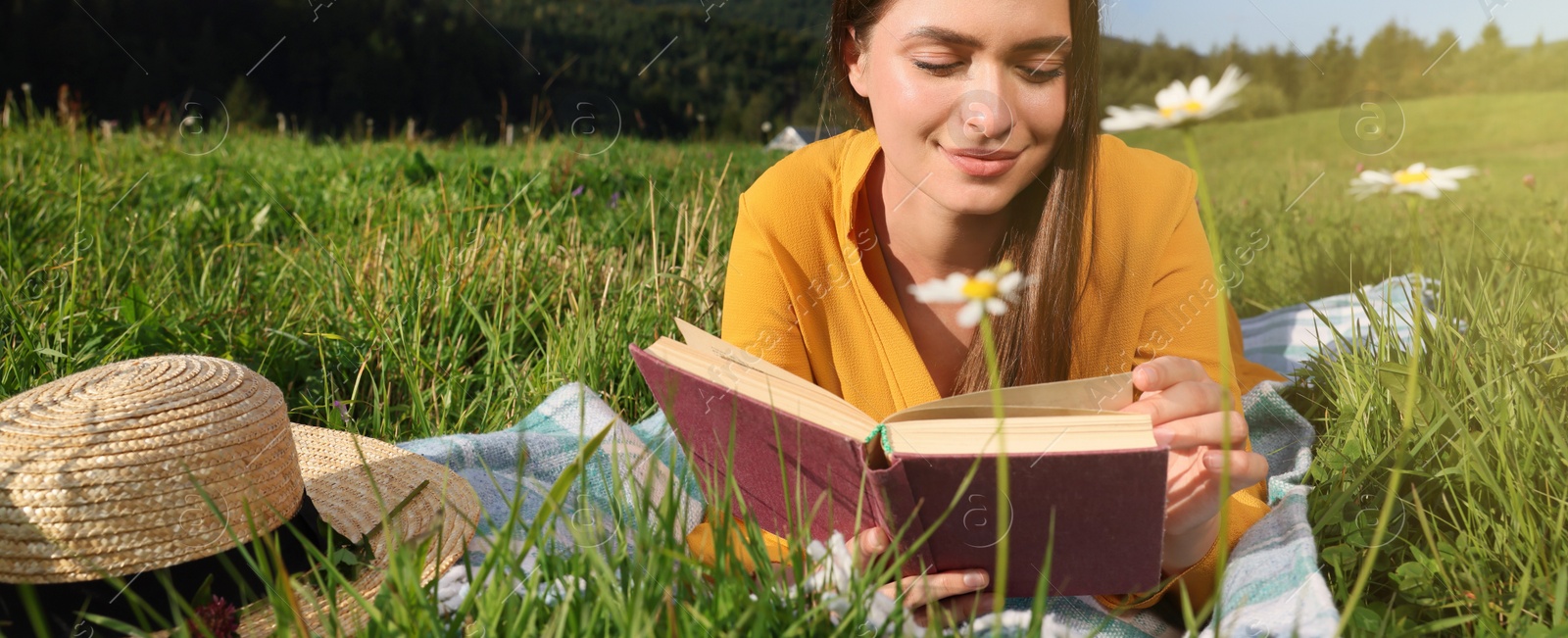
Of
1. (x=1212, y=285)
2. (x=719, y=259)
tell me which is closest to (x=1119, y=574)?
(x=1212, y=285)

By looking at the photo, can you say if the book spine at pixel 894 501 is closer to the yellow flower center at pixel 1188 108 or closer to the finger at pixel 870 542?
the finger at pixel 870 542

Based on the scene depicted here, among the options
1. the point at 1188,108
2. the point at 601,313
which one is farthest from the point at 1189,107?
the point at 601,313

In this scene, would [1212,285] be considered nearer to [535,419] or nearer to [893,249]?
[893,249]

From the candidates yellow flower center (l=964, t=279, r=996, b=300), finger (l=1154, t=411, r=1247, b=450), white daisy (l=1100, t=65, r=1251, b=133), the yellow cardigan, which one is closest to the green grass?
the yellow cardigan

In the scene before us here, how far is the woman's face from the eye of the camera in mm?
1605

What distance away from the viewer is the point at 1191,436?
4.44 feet

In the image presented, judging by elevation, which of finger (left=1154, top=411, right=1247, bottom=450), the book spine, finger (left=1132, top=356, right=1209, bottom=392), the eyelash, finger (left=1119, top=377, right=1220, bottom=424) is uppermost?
the eyelash

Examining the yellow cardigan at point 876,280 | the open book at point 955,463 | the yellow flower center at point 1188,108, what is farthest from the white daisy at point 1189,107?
the yellow cardigan at point 876,280

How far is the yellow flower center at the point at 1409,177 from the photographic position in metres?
0.79

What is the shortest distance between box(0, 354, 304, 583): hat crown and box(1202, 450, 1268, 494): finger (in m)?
1.17

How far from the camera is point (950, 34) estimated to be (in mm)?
1617

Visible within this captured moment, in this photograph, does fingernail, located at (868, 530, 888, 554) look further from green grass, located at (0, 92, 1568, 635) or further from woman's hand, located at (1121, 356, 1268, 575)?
woman's hand, located at (1121, 356, 1268, 575)

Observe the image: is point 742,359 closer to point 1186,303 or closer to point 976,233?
point 976,233

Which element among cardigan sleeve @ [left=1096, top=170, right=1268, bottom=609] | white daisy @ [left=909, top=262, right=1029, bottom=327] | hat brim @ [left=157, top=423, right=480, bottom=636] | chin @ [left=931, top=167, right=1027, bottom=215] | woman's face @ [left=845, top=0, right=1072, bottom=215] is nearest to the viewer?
white daisy @ [left=909, top=262, right=1029, bottom=327]
